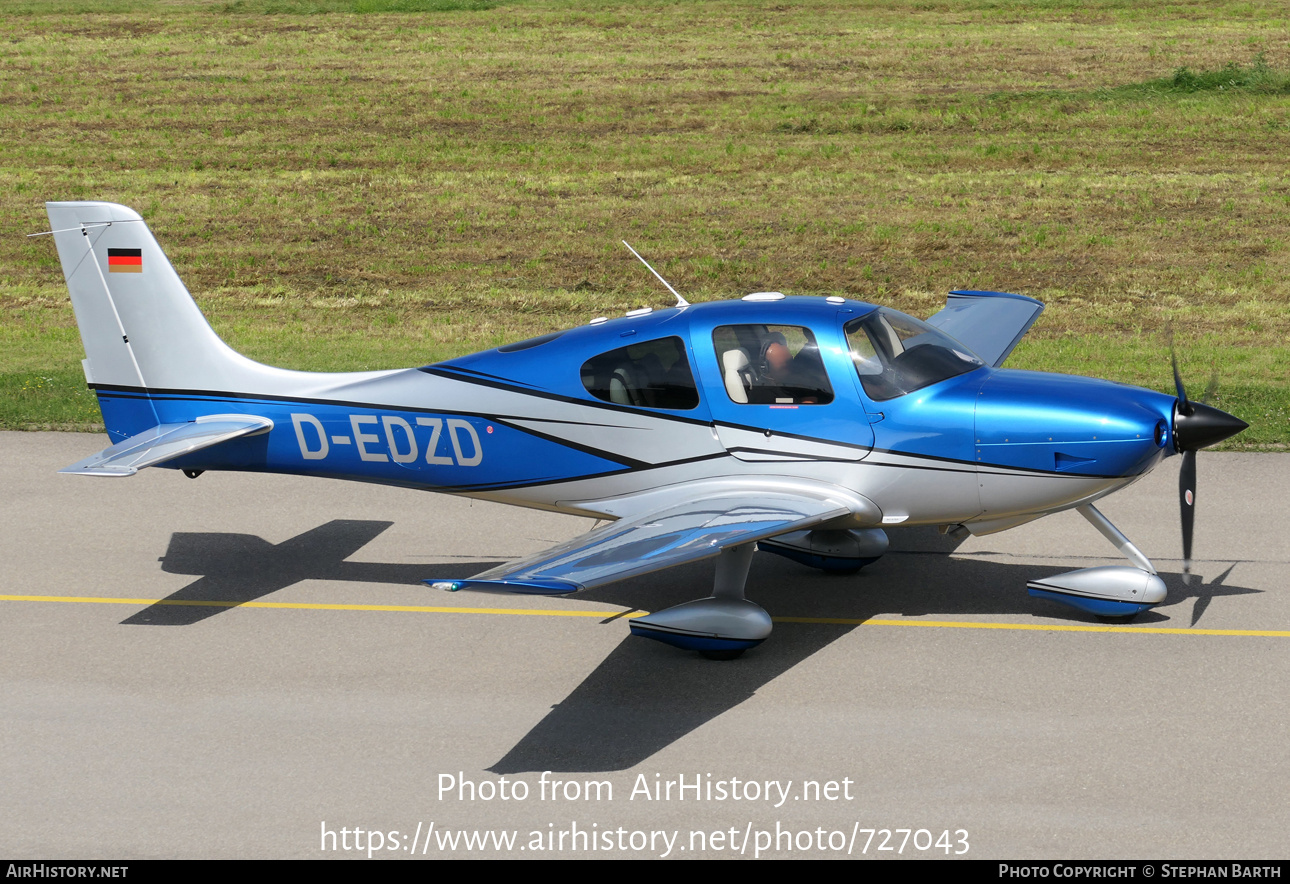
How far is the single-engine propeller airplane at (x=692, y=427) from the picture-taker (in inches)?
327

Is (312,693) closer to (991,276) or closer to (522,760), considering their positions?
(522,760)

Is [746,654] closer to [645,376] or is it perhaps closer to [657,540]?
[657,540]

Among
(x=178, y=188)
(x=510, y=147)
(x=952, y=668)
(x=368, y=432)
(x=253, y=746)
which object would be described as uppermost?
(x=510, y=147)

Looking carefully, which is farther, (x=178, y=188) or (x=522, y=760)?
(x=178, y=188)

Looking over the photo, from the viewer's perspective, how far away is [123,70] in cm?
3709

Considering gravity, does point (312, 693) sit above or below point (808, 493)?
below

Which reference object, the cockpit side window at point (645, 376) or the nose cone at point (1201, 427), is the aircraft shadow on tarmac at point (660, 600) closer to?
the nose cone at point (1201, 427)

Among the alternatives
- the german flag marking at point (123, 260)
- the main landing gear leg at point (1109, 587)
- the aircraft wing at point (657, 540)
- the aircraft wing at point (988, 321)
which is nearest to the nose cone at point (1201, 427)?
the main landing gear leg at point (1109, 587)

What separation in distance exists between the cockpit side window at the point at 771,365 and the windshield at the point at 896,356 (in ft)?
0.91

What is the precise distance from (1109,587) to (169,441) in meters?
6.76

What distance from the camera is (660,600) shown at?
9.49 metres

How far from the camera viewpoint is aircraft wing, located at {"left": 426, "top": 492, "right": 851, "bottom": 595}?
6840 mm
